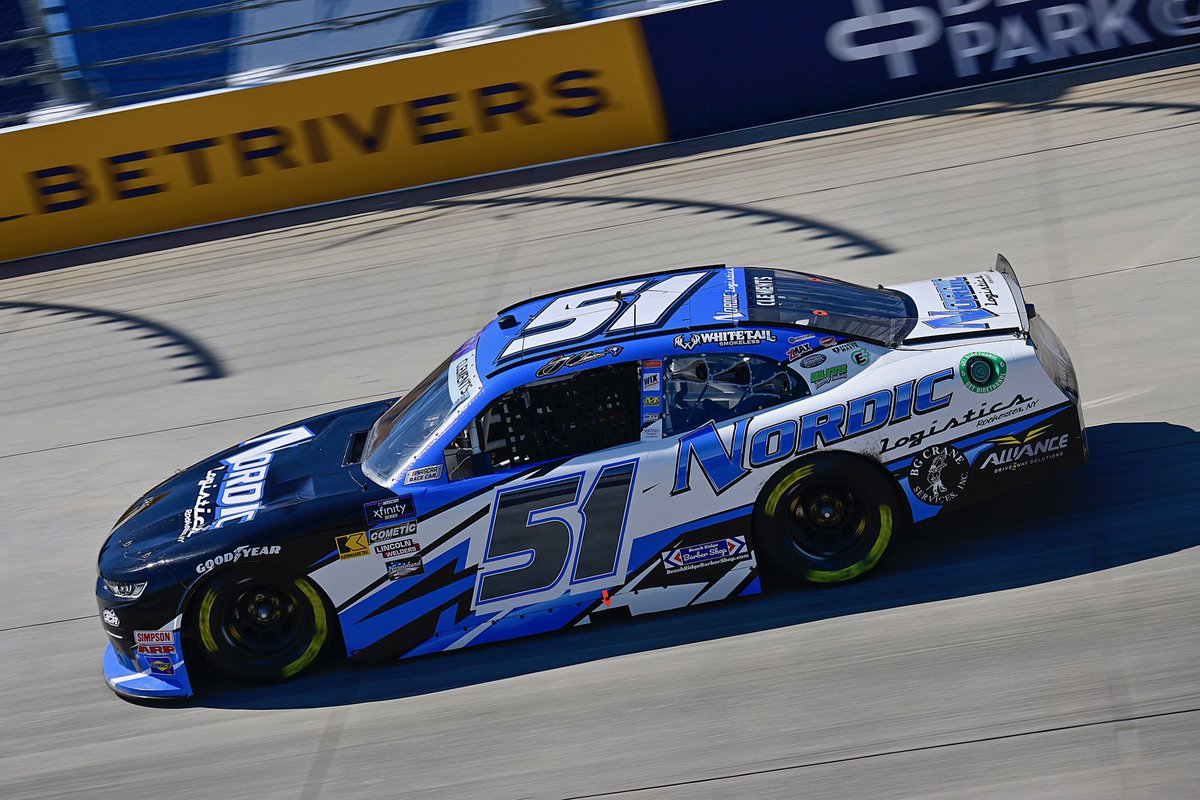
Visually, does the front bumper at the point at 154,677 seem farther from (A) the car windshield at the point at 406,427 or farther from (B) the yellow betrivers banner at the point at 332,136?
(B) the yellow betrivers banner at the point at 332,136

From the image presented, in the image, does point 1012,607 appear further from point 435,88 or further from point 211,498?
point 435,88

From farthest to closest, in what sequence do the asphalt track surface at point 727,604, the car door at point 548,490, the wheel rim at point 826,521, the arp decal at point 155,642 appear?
the arp decal at point 155,642 < the wheel rim at point 826,521 < the car door at point 548,490 < the asphalt track surface at point 727,604

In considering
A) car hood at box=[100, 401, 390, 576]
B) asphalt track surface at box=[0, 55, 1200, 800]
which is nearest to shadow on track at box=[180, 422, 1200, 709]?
asphalt track surface at box=[0, 55, 1200, 800]

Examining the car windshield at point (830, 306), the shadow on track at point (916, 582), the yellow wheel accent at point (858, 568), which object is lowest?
the shadow on track at point (916, 582)

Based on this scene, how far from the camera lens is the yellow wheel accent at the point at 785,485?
5660mm

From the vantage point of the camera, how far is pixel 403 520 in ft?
18.7

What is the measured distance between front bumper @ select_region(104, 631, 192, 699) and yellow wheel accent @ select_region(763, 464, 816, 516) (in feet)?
9.22

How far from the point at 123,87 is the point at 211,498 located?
29.2 ft

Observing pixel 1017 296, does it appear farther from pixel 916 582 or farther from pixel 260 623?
pixel 260 623

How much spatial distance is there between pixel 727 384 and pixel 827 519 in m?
0.78

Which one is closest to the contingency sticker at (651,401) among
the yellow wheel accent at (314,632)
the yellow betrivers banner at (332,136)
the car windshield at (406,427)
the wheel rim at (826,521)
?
the wheel rim at (826,521)

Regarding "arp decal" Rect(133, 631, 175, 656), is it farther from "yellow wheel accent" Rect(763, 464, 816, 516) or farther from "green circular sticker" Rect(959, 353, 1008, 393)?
"green circular sticker" Rect(959, 353, 1008, 393)

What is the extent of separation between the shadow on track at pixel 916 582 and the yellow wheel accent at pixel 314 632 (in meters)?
0.09

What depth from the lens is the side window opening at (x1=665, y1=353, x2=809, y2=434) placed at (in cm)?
571
